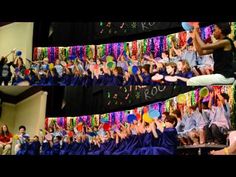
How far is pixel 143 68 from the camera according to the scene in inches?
159

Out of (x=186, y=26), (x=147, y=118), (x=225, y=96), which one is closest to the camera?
(x=225, y=96)

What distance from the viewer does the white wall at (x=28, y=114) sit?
3918mm

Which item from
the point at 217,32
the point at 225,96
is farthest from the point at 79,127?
the point at 217,32

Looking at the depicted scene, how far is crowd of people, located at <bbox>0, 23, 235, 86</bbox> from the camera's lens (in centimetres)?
389

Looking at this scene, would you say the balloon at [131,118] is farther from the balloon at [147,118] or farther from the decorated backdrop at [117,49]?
the decorated backdrop at [117,49]

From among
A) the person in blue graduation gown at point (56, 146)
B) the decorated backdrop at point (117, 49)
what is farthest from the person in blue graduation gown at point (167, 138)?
the person in blue graduation gown at point (56, 146)

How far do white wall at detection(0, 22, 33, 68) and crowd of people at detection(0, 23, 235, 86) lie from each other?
0.07 meters

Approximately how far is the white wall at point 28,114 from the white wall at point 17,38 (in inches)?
14.6

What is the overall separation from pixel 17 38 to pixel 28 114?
60 cm

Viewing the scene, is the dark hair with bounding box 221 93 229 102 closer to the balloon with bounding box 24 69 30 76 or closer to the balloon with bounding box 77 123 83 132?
the balloon with bounding box 77 123 83 132

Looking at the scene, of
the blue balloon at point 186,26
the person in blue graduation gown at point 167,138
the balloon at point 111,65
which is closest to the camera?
the person in blue graduation gown at point 167,138

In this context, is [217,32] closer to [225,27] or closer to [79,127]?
[225,27]
